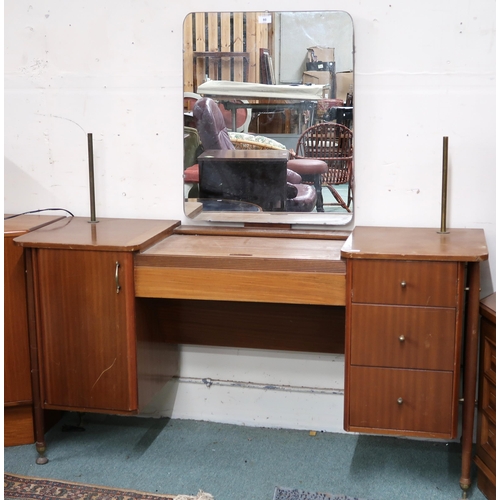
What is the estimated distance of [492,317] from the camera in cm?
202

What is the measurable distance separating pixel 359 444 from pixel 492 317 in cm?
73

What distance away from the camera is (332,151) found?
91.3 inches

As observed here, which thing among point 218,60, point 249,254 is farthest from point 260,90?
point 249,254

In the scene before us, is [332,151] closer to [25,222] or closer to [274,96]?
[274,96]

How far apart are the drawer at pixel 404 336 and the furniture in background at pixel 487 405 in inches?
5.8

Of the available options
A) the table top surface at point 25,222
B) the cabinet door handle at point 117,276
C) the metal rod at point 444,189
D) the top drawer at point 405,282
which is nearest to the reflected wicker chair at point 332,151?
the metal rod at point 444,189

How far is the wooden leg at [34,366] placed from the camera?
7.12ft

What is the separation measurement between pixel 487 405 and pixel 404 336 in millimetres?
352

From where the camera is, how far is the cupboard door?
210 centimetres

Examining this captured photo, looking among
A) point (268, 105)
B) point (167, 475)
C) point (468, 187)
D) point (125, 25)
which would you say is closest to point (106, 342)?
point (167, 475)

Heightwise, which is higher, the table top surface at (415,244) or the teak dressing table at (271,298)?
the table top surface at (415,244)

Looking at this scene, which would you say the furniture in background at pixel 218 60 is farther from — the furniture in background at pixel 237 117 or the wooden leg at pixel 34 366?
the wooden leg at pixel 34 366

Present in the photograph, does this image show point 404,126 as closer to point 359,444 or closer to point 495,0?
point 495,0

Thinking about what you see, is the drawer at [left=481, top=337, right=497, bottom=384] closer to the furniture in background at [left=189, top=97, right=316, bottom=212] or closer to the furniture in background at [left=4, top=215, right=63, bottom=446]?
the furniture in background at [left=189, top=97, right=316, bottom=212]
